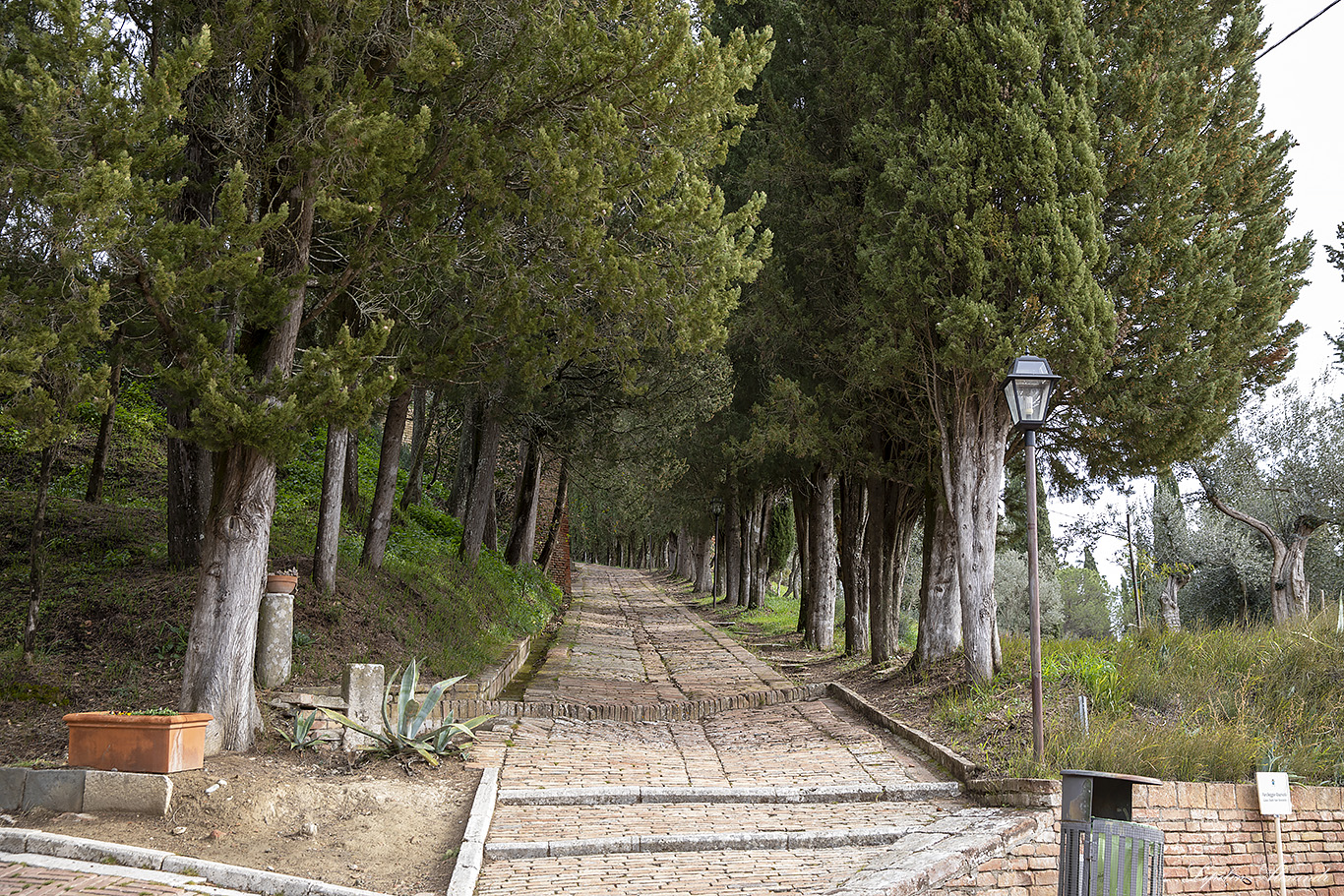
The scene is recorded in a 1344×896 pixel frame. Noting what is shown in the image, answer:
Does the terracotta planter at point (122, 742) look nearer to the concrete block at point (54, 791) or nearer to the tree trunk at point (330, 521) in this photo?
the concrete block at point (54, 791)

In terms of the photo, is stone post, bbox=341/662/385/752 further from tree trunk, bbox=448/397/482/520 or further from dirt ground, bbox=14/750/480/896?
tree trunk, bbox=448/397/482/520

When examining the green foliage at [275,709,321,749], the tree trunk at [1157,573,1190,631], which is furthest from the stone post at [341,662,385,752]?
the tree trunk at [1157,573,1190,631]

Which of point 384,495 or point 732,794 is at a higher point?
point 384,495

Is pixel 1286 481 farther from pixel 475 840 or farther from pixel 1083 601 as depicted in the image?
pixel 1083 601

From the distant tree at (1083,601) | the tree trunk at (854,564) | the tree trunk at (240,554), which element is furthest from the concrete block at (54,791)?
the distant tree at (1083,601)

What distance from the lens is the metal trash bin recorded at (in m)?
4.64

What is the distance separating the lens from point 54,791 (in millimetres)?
5668

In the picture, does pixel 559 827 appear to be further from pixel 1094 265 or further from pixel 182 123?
pixel 1094 265

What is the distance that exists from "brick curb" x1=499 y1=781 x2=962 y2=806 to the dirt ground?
2.10ft

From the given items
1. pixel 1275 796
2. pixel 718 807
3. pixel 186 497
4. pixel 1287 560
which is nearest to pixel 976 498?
pixel 1275 796

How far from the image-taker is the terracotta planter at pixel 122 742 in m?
5.79

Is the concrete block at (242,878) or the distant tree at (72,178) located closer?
the concrete block at (242,878)

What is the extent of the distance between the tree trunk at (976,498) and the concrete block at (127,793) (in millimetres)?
7491

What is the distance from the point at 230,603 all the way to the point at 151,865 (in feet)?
7.39
